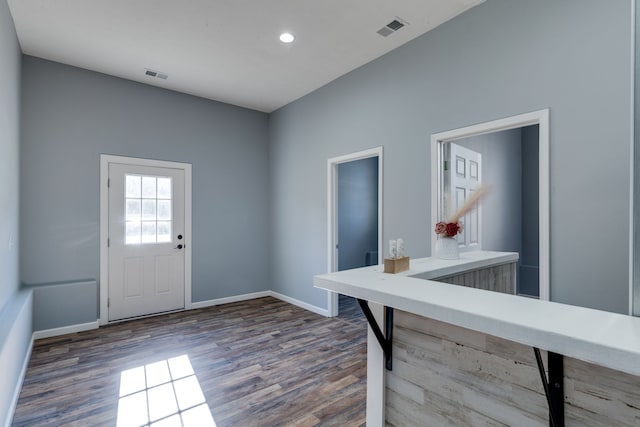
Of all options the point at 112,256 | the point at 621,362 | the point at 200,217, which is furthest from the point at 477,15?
the point at 112,256

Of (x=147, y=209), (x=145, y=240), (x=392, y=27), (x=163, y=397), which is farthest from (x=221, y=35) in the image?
(x=163, y=397)

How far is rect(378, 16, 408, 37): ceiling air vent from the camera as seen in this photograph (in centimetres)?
288

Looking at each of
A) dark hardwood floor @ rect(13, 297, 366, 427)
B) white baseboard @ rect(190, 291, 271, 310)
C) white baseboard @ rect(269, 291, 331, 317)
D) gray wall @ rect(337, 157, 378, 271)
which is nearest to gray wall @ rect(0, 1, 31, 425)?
dark hardwood floor @ rect(13, 297, 366, 427)

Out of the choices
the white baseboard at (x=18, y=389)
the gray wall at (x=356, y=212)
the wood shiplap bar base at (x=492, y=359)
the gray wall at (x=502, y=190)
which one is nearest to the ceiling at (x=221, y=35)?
the gray wall at (x=502, y=190)

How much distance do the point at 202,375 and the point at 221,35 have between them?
3093 mm

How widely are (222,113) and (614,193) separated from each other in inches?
183

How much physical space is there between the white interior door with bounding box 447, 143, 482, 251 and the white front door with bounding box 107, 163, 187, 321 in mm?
3535

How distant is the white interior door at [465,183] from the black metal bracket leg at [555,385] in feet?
6.82

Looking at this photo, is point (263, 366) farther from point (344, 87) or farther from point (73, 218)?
point (344, 87)

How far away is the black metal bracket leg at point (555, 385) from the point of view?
889 mm

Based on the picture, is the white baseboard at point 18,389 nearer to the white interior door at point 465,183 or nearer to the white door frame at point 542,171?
the white interior door at point 465,183

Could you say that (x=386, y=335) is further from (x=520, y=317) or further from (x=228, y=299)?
(x=228, y=299)

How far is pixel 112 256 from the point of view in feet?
13.2

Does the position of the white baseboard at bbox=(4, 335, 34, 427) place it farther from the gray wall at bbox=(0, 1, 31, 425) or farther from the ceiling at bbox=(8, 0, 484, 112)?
the ceiling at bbox=(8, 0, 484, 112)
